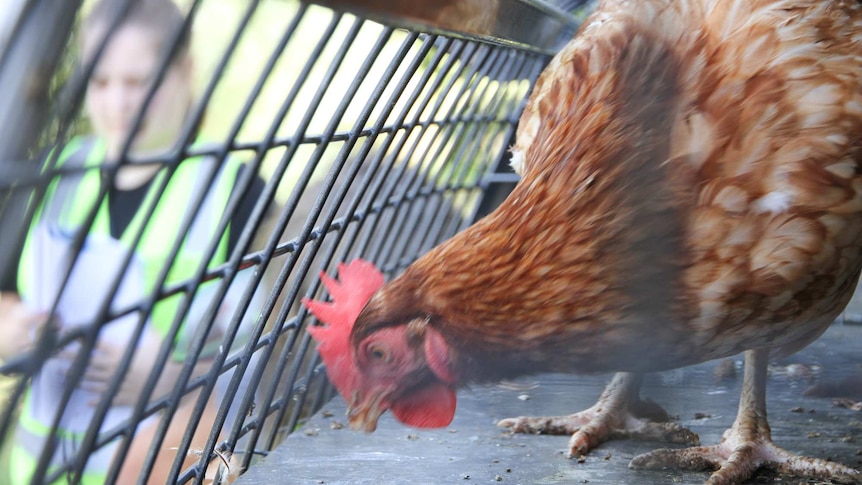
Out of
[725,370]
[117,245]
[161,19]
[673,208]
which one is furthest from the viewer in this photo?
[725,370]

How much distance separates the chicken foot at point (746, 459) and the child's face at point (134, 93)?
0.80 m

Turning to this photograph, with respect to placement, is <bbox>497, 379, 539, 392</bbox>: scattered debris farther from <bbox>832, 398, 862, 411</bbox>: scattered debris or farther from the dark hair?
the dark hair

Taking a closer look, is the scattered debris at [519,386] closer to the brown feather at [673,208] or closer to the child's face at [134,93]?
the brown feather at [673,208]

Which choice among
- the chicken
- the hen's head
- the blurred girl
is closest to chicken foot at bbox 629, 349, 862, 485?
the chicken

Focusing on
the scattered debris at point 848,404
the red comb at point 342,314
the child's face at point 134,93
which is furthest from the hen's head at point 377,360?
the scattered debris at point 848,404

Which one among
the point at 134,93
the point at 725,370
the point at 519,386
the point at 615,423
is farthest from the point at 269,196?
the point at 725,370

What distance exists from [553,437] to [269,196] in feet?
1.86

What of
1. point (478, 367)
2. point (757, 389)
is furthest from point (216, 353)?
point (757, 389)

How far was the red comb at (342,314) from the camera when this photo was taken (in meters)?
1.27

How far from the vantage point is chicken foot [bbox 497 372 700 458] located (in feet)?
4.28

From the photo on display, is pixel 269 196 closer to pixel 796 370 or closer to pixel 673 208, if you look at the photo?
pixel 673 208

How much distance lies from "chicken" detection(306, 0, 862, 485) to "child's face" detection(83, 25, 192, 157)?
1.47 ft

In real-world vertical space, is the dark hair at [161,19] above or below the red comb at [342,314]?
above

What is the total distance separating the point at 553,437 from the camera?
4.42 feet
